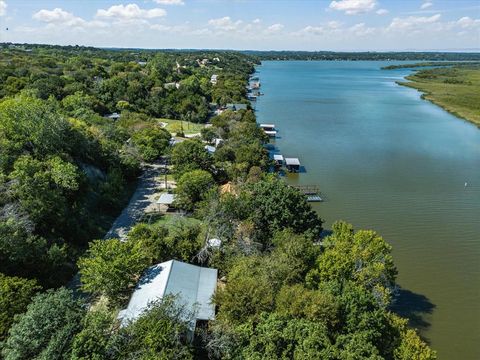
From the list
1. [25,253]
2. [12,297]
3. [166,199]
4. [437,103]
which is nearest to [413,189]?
[166,199]

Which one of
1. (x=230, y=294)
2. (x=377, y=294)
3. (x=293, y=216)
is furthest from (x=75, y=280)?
(x=377, y=294)

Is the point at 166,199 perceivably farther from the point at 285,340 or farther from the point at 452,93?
the point at 452,93

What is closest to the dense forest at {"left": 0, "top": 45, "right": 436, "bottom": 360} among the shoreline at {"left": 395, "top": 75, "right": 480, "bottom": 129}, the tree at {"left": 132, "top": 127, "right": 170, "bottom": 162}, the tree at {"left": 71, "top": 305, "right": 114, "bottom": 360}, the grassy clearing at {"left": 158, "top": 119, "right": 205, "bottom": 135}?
the tree at {"left": 71, "top": 305, "right": 114, "bottom": 360}

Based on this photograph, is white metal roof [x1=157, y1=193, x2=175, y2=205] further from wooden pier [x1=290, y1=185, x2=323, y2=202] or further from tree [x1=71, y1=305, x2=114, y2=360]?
tree [x1=71, y1=305, x2=114, y2=360]

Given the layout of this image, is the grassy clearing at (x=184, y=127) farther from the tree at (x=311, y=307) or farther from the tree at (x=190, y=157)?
the tree at (x=311, y=307)

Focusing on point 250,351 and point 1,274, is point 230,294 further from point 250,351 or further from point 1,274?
point 1,274

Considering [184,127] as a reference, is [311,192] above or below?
below
